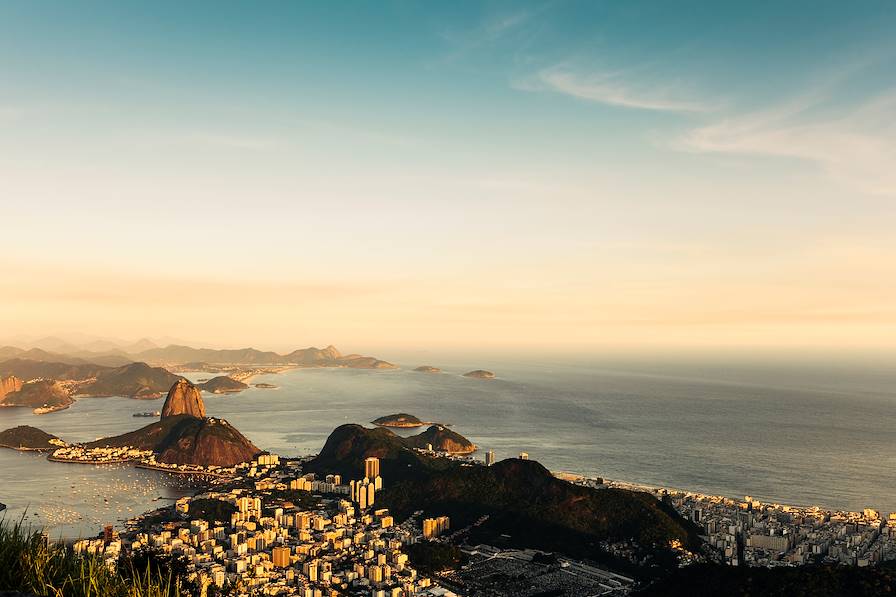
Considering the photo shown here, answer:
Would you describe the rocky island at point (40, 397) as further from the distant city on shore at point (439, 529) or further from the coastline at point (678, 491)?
the coastline at point (678, 491)

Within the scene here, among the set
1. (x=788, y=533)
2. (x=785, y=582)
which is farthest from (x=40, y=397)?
(x=785, y=582)

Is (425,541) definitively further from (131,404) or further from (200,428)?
(131,404)

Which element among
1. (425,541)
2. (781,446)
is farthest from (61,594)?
(781,446)

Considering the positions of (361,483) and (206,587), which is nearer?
(206,587)

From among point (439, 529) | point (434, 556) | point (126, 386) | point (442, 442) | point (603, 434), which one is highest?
point (434, 556)

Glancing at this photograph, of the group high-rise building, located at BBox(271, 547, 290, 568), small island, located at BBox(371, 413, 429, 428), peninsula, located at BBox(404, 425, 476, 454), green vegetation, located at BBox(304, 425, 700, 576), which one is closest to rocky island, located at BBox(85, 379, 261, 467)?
green vegetation, located at BBox(304, 425, 700, 576)

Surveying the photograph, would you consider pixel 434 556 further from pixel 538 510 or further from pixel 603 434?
pixel 603 434
